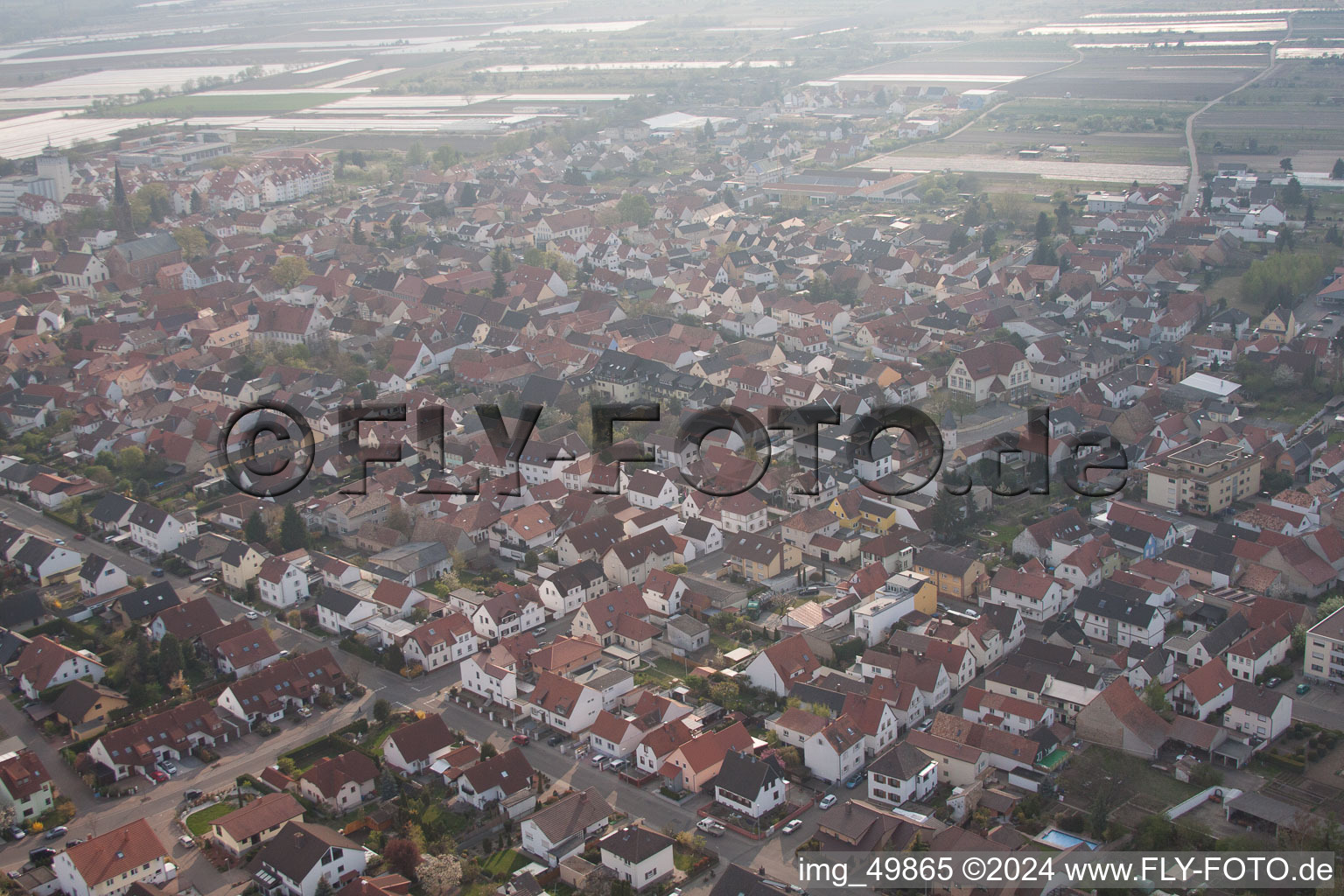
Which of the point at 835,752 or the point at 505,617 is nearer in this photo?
the point at 835,752

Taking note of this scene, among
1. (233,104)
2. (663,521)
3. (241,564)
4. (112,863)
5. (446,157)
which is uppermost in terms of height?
(233,104)

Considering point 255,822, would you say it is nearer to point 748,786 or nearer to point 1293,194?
point 748,786

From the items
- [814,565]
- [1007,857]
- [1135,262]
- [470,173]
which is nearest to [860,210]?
[1135,262]

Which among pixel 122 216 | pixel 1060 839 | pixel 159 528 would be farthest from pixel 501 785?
pixel 122 216

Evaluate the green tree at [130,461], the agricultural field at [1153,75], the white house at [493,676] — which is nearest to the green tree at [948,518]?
the white house at [493,676]

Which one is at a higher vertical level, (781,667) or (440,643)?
(440,643)

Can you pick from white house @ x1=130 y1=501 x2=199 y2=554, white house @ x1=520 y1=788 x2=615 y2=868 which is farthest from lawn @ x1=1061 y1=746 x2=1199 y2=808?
white house @ x1=130 y1=501 x2=199 y2=554

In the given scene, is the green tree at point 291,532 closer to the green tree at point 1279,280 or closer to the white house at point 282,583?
the white house at point 282,583

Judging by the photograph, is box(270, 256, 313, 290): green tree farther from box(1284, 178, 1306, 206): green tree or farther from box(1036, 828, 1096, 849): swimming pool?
box(1284, 178, 1306, 206): green tree
